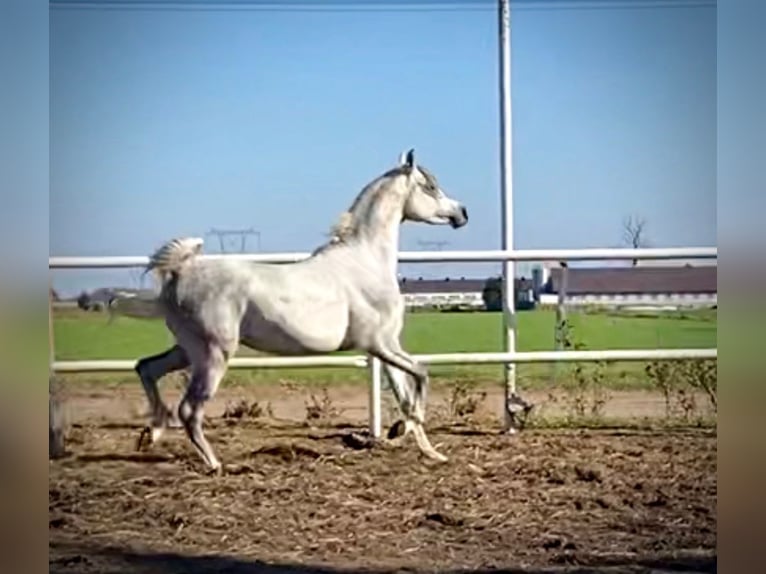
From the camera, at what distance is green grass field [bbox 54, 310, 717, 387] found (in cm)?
319

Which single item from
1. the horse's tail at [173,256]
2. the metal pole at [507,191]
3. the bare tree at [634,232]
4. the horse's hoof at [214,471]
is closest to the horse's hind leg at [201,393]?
the horse's hoof at [214,471]

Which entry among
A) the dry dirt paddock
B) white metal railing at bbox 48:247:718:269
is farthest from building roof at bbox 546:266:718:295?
the dry dirt paddock

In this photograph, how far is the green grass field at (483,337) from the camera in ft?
10.5

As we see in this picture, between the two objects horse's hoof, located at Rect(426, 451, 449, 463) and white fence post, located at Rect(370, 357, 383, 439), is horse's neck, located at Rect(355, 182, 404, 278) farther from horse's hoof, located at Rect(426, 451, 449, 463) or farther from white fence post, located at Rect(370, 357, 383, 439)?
horse's hoof, located at Rect(426, 451, 449, 463)

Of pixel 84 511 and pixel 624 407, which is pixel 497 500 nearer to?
pixel 624 407

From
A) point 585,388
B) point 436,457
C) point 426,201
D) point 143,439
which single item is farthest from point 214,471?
point 585,388

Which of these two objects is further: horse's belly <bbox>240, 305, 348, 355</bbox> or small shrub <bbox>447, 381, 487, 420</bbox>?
small shrub <bbox>447, 381, 487, 420</bbox>

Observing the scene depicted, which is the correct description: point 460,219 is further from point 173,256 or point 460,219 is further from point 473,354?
point 173,256

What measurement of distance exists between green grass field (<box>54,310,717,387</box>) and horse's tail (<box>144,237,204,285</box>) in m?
0.12

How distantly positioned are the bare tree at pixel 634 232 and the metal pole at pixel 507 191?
0.27 meters

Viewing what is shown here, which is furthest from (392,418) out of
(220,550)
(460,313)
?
(220,550)

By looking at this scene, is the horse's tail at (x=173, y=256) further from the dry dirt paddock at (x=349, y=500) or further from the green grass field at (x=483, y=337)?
the dry dirt paddock at (x=349, y=500)
